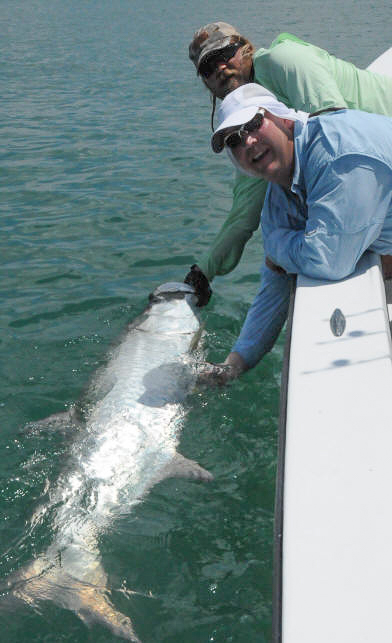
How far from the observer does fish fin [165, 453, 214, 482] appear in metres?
4.09

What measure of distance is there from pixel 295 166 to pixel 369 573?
78.8 inches

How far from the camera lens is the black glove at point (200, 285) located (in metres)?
5.53

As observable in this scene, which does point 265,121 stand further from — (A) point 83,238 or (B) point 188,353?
(A) point 83,238

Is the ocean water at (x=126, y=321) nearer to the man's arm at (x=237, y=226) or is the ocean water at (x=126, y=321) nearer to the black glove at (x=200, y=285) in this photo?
the black glove at (x=200, y=285)

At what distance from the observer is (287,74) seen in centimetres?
413

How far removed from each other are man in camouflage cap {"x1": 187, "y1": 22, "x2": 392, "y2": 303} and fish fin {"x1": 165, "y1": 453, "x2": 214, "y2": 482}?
1.88 metres

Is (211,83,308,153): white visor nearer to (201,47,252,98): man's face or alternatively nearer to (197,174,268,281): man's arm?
(201,47,252,98): man's face

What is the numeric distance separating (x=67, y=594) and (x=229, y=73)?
317 cm

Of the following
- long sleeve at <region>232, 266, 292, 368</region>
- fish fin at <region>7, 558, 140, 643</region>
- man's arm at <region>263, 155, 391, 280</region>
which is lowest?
fish fin at <region>7, 558, 140, 643</region>

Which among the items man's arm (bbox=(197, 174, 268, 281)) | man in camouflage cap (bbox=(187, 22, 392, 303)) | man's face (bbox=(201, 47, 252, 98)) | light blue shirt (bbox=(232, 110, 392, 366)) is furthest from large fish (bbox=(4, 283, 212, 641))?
man's face (bbox=(201, 47, 252, 98))

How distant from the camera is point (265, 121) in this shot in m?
3.31

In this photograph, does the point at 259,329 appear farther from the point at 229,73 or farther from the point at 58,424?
the point at 229,73

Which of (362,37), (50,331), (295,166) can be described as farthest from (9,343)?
(362,37)

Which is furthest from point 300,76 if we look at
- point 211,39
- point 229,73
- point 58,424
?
point 58,424
